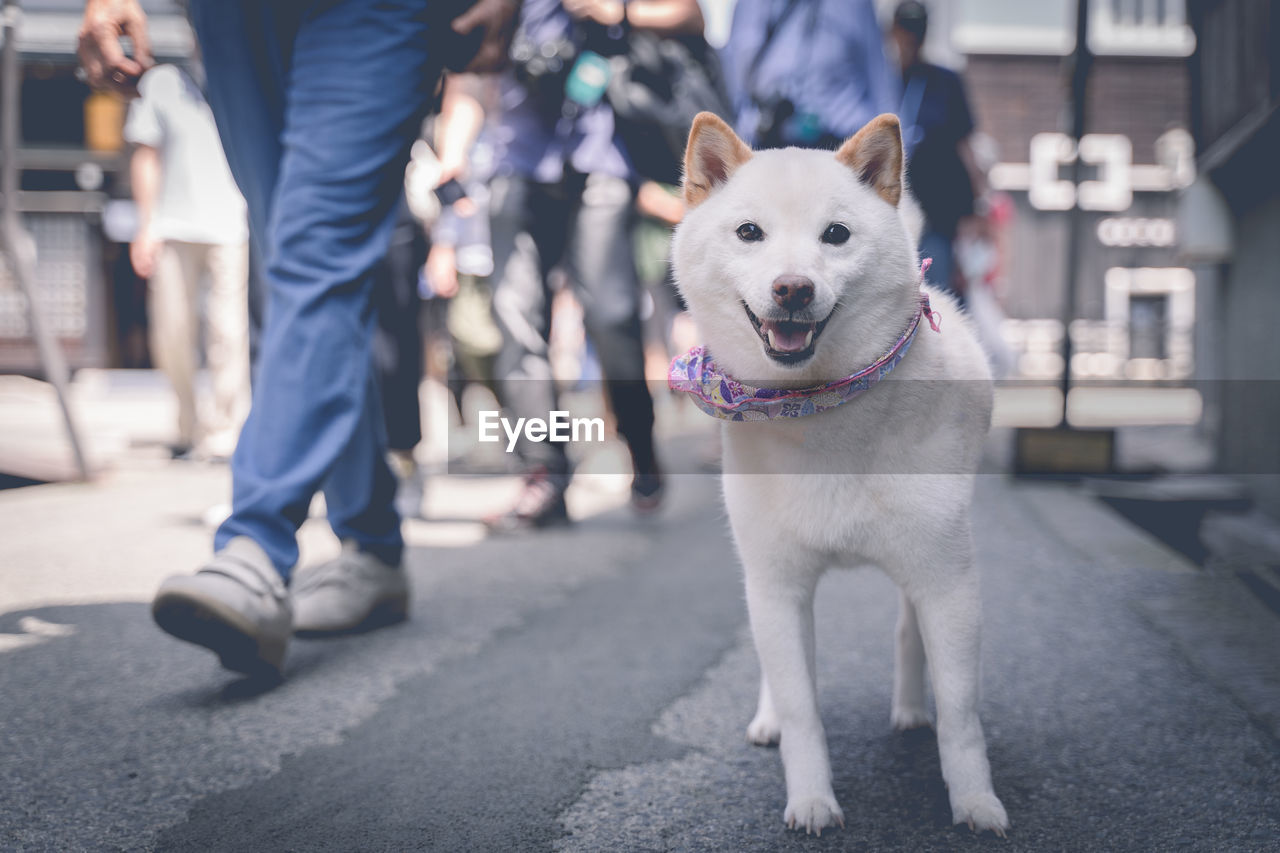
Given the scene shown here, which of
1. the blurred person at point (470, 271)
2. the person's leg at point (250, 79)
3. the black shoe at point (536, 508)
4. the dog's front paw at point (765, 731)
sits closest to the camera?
the dog's front paw at point (765, 731)

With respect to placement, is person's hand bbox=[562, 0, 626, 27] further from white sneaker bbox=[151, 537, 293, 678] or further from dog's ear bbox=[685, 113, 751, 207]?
white sneaker bbox=[151, 537, 293, 678]

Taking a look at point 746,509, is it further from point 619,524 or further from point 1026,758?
point 619,524

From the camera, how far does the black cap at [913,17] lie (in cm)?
493

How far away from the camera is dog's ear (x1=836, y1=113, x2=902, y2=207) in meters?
1.62

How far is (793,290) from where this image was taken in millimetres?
1474

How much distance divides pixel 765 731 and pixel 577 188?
2722 millimetres

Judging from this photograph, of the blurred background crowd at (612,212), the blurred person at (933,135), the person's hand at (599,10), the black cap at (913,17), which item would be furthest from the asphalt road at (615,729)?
the black cap at (913,17)

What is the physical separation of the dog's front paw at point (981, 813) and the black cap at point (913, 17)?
13.8ft

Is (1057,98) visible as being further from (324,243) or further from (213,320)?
(324,243)

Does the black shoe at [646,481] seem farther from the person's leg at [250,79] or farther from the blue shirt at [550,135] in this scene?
the person's leg at [250,79]

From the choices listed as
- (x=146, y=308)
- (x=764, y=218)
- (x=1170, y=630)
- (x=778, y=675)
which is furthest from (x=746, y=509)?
(x=146, y=308)

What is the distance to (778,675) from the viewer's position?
1.64 m

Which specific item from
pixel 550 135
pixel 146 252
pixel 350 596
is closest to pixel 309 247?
pixel 350 596

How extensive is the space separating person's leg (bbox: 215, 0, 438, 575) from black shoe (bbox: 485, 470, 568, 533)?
1672 millimetres
